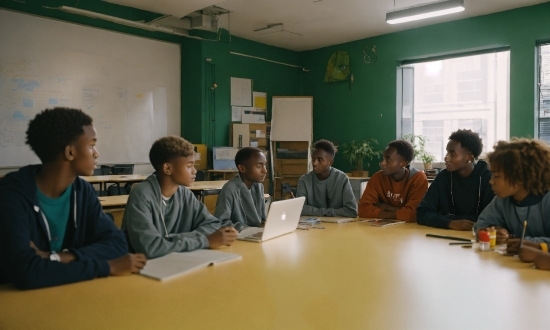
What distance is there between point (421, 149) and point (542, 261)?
222 inches

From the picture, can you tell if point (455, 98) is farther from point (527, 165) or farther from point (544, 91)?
point (527, 165)

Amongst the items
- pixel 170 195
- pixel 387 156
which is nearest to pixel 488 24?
pixel 387 156

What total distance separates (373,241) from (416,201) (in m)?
0.94

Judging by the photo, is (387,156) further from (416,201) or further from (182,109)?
(182,109)

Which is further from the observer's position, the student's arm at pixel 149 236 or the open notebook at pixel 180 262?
the student's arm at pixel 149 236

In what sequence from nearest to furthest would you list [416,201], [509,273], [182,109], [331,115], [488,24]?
[509,273] < [416,201] < [488,24] < [182,109] < [331,115]

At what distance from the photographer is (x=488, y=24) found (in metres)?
6.35

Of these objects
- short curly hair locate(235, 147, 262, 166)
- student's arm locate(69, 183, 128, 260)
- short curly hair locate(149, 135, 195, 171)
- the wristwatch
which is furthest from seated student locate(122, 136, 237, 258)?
short curly hair locate(235, 147, 262, 166)

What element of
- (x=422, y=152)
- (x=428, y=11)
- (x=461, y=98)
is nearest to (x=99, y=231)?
(x=428, y=11)

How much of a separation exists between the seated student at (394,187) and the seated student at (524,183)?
934 mm

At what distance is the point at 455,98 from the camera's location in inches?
275

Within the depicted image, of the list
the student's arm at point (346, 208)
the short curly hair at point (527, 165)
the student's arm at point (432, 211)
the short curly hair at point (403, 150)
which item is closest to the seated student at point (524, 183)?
the short curly hair at point (527, 165)

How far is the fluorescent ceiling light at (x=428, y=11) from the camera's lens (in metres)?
5.37

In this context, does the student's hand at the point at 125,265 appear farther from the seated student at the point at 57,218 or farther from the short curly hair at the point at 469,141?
the short curly hair at the point at 469,141
